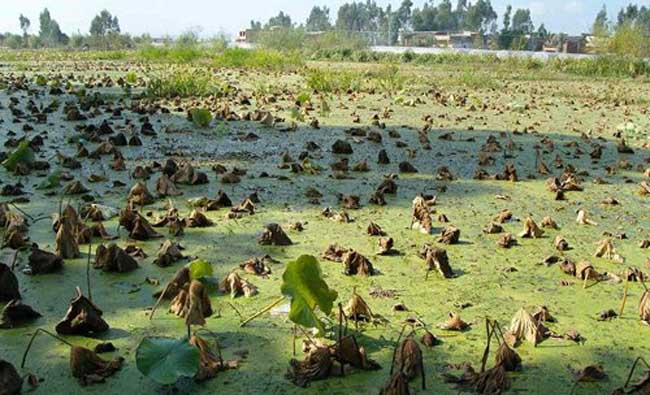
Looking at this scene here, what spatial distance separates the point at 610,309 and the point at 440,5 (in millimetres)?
87383

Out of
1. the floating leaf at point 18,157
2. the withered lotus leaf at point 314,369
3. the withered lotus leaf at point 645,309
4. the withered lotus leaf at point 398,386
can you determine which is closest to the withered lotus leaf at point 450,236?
the withered lotus leaf at point 645,309

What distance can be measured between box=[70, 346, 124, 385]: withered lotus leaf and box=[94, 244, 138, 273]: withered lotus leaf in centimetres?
70

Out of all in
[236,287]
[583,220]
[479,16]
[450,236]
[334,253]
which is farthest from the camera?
[479,16]

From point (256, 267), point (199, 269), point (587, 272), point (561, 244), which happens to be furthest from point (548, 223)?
point (199, 269)

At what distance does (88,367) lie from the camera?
5.51 feet

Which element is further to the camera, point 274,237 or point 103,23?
point 103,23

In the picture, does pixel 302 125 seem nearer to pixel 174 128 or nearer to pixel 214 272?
pixel 174 128

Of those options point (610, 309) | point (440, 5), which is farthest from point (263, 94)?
point (440, 5)

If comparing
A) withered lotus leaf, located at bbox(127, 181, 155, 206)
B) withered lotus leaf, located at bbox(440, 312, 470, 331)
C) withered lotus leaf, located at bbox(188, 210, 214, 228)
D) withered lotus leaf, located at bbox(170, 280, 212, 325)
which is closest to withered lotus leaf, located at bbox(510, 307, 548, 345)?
withered lotus leaf, located at bbox(440, 312, 470, 331)

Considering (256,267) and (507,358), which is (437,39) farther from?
(507,358)

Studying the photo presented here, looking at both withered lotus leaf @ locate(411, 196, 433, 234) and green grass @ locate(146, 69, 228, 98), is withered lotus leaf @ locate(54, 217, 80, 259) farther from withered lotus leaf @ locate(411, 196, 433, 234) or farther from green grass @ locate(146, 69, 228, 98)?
green grass @ locate(146, 69, 228, 98)

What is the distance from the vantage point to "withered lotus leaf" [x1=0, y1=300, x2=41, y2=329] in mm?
1931

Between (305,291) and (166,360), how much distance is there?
0.39 meters

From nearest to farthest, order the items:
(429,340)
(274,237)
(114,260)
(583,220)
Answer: (429,340) < (114,260) < (274,237) < (583,220)
